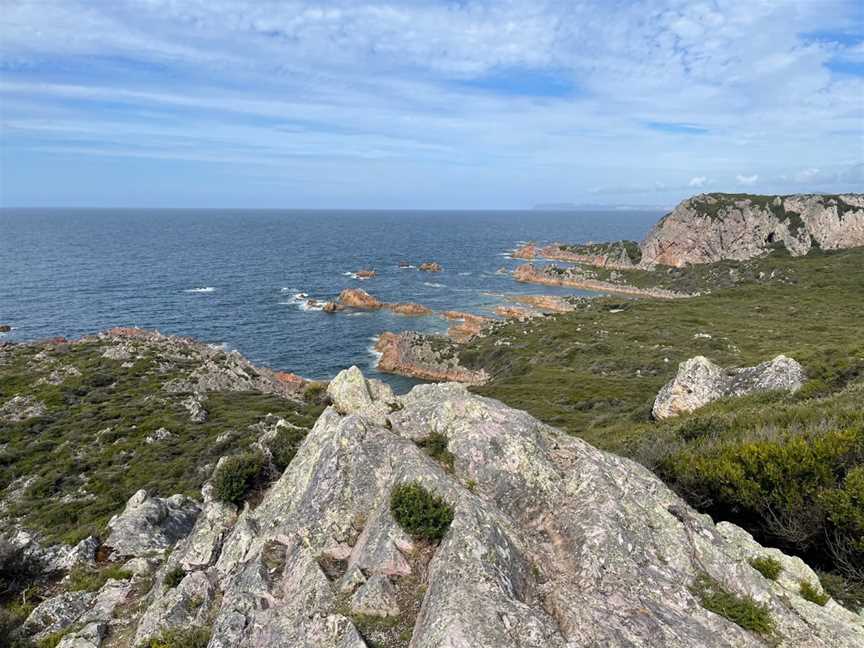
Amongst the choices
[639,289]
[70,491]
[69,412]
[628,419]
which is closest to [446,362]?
[628,419]

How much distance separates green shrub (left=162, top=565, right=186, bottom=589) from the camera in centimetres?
1412

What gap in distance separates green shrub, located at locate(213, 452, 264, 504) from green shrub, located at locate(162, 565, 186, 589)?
8.63ft

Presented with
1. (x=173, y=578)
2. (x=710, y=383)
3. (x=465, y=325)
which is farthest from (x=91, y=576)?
(x=465, y=325)

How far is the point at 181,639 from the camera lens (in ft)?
36.6

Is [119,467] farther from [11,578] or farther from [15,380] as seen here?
[15,380]

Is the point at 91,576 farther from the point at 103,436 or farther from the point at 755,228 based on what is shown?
the point at 755,228

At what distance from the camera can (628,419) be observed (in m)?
42.5

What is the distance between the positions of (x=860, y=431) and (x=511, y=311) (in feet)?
355

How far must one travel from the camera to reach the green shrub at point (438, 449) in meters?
14.0

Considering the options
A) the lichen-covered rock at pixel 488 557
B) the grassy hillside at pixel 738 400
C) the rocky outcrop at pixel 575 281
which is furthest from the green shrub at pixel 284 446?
the rocky outcrop at pixel 575 281

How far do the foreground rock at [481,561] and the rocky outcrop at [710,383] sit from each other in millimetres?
25778

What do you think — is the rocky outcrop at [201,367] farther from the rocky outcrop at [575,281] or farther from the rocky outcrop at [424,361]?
the rocky outcrop at [575,281]

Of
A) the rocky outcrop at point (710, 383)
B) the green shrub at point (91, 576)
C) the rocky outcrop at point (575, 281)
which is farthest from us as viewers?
the rocky outcrop at point (575, 281)

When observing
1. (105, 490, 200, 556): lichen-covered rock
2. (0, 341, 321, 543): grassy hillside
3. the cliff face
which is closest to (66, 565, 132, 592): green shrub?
(105, 490, 200, 556): lichen-covered rock
